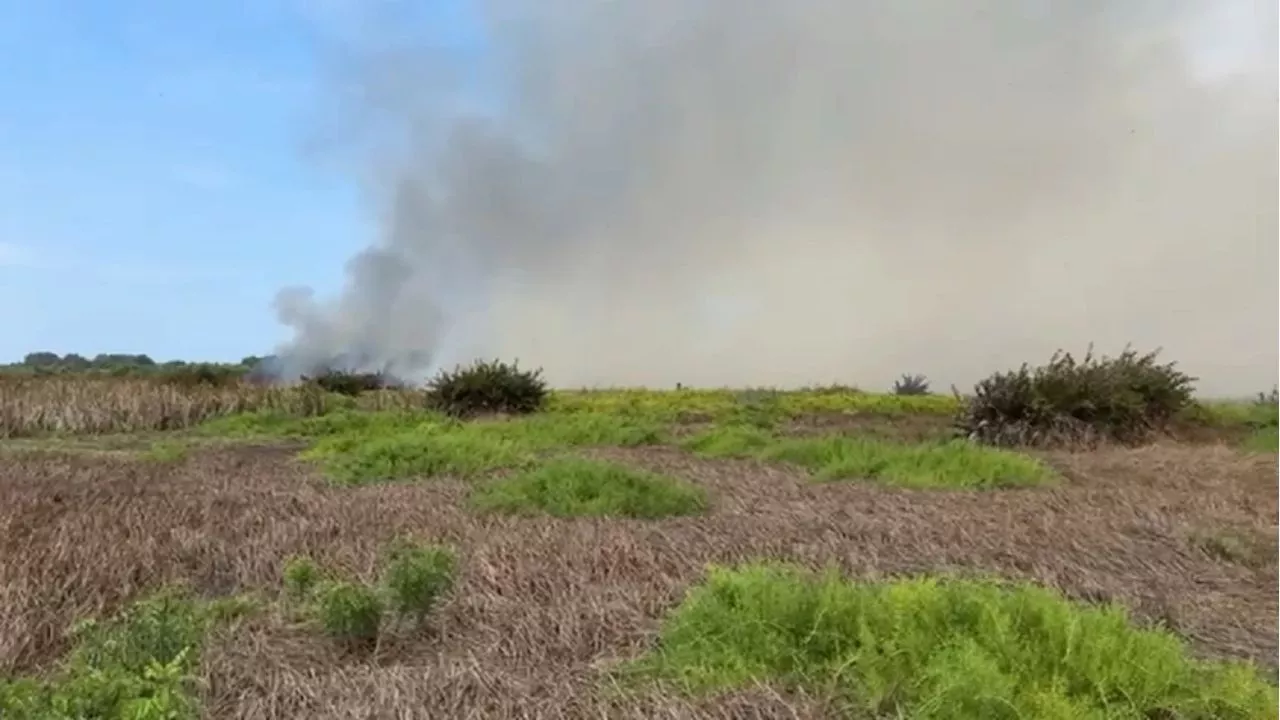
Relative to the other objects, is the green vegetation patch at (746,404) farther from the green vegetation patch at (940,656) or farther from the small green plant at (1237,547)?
the green vegetation patch at (940,656)

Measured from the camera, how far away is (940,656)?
3176 millimetres

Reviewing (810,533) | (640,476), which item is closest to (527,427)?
(640,476)

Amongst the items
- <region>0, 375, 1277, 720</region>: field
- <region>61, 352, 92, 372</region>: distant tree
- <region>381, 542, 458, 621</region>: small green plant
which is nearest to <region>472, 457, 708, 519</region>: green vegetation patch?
<region>0, 375, 1277, 720</region>: field

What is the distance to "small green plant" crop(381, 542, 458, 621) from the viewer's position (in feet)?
13.5

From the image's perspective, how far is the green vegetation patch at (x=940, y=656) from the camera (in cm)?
302

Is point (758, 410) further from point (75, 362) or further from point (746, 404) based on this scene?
point (75, 362)

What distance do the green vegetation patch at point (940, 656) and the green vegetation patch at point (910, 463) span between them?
5195mm

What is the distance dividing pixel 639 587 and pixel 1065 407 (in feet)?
40.2

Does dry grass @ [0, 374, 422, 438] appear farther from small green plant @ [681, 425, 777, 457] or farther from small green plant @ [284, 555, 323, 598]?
small green plant @ [284, 555, 323, 598]

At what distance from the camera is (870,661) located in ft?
10.8

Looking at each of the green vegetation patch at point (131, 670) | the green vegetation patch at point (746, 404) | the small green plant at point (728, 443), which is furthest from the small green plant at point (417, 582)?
the green vegetation patch at point (746, 404)

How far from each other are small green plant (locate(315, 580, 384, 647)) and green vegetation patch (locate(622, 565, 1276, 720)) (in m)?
1.12

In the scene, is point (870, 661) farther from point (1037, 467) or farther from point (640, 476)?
point (1037, 467)

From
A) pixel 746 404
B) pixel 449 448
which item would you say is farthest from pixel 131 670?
pixel 746 404
